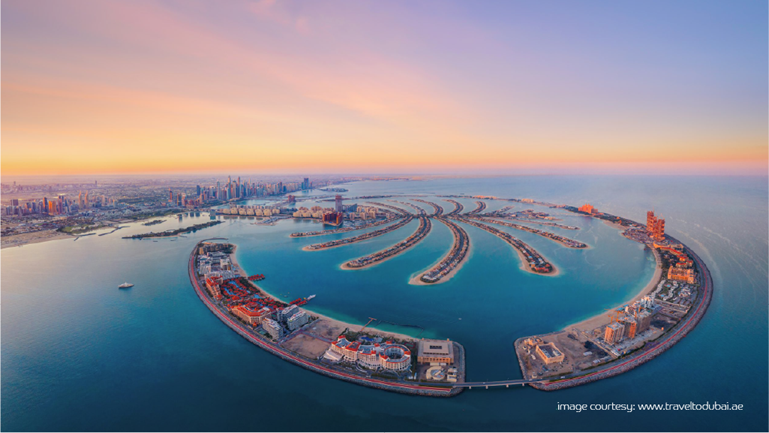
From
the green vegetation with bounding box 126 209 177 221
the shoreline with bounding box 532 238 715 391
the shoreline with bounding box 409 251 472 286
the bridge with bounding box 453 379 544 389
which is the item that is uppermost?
the green vegetation with bounding box 126 209 177 221

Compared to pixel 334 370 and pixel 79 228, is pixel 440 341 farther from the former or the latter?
pixel 79 228

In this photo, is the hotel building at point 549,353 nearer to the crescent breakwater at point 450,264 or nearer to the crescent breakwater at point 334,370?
the crescent breakwater at point 334,370

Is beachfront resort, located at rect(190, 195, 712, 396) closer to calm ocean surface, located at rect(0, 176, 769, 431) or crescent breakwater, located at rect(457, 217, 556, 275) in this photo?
crescent breakwater, located at rect(457, 217, 556, 275)

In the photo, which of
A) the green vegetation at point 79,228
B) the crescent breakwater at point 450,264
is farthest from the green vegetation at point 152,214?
the crescent breakwater at point 450,264

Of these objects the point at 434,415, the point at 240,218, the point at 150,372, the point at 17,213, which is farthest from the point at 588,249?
the point at 17,213

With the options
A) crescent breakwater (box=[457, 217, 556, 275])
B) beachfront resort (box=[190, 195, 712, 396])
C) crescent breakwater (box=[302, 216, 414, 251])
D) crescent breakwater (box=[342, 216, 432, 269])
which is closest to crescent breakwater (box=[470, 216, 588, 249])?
crescent breakwater (box=[457, 217, 556, 275])

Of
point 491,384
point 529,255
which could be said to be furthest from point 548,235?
point 491,384

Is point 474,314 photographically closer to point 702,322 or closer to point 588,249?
point 702,322
